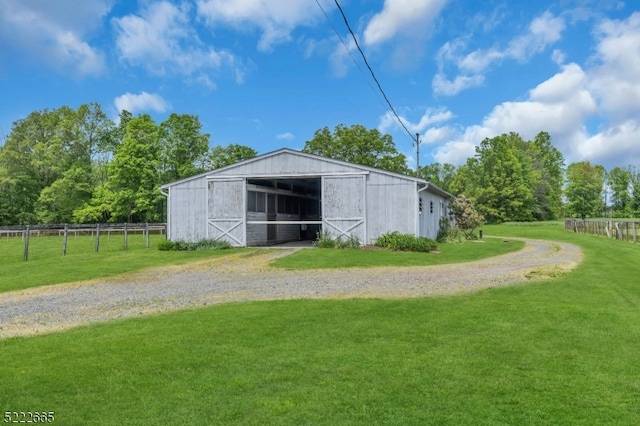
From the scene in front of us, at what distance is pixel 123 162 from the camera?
4025 cm

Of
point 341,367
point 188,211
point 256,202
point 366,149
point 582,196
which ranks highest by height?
point 366,149

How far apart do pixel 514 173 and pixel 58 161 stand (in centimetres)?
4903

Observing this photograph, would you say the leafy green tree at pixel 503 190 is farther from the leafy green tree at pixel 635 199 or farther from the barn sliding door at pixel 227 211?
the barn sliding door at pixel 227 211

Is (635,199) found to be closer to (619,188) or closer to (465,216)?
(619,188)

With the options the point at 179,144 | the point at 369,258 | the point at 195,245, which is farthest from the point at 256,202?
the point at 179,144

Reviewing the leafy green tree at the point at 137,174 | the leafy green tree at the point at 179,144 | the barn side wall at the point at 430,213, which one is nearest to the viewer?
the barn side wall at the point at 430,213

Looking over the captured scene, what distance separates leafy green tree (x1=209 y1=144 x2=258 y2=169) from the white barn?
935 inches

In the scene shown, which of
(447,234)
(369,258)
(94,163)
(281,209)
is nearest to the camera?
(369,258)

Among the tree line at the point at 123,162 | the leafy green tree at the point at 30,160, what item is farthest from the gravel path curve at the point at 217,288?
the leafy green tree at the point at 30,160

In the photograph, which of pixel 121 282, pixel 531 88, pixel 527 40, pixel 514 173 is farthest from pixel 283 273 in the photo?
pixel 514 173

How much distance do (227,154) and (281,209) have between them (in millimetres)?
23628

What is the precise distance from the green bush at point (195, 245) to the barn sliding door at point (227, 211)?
391mm

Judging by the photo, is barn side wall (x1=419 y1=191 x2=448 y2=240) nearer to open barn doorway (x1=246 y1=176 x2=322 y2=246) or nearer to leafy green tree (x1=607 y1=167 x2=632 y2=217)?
open barn doorway (x1=246 y1=176 x2=322 y2=246)

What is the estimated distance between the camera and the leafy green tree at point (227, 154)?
45.5 metres
